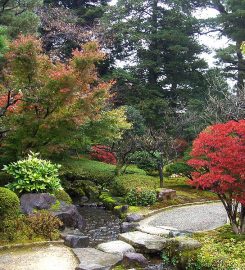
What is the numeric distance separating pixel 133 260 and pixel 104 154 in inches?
521

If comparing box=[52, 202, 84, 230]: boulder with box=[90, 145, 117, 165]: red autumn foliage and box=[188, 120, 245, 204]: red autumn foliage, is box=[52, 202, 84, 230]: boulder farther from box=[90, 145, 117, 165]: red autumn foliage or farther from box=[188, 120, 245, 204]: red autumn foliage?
box=[90, 145, 117, 165]: red autumn foliage

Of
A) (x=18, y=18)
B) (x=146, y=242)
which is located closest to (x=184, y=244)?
(x=146, y=242)

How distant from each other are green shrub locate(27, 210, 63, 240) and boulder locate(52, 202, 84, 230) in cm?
67

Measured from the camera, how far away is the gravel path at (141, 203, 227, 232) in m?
11.4

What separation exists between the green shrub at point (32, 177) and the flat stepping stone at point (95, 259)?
315 centimetres

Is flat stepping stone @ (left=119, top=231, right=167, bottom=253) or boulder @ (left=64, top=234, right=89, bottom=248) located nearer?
flat stepping stone @ (left=119, top=231, right=167, bottom=253)

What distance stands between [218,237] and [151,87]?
17.5 metres

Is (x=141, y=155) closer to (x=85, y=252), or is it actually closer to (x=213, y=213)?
(x=213, y=213)

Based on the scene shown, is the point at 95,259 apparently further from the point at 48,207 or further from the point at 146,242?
the point at 48,207

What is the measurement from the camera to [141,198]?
1411cm

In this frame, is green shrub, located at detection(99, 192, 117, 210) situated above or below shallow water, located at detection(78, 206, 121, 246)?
above

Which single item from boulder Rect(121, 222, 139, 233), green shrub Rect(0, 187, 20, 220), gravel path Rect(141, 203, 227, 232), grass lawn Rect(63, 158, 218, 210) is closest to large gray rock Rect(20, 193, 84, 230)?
green shrub Rect(0, 187, 20, 220)

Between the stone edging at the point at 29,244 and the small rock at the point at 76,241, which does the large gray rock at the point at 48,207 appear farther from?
the small rock at the point at 76,241

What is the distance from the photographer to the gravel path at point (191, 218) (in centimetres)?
1144
